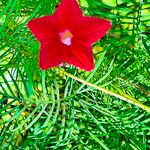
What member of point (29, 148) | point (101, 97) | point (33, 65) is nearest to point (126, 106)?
point (101, 97)

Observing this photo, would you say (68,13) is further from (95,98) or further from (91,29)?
(95,98)

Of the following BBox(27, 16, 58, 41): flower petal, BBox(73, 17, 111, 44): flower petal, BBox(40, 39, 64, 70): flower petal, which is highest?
BBox(73, 17, 111, 44): flower petal

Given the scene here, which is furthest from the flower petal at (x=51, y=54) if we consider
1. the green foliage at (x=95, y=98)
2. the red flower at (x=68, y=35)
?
the green foliage at (x=95, y=98)

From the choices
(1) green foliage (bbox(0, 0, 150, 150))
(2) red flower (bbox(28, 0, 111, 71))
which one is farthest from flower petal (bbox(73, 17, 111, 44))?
(1) green foliage (bbox(0, 0, 150, 150))

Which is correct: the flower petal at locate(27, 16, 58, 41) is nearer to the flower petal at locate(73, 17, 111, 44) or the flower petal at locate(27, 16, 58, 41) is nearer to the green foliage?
the flower petal at locate(73, 17, 111, 44)

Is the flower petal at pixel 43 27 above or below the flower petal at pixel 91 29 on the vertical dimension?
below

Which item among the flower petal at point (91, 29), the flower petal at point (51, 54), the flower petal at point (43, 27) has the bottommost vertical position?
the flower petal at point (51, 54)

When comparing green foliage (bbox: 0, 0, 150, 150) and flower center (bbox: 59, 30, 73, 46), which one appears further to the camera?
green foliage (bbox: 0, 0, 150, 150)

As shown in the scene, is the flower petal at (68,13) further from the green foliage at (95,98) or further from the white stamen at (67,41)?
the green foliage at (95,98)

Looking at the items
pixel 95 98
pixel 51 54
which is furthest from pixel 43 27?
pixel 95 98
